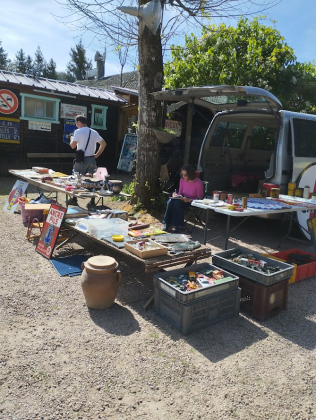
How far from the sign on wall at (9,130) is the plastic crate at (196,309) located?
33.8ft

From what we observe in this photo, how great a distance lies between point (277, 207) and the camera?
16.0 ft

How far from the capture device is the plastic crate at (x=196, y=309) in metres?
3.14

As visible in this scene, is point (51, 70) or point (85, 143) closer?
point (85, 143)

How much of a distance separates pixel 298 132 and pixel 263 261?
289cm

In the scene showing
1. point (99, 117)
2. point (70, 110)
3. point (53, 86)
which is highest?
point (53, 86)

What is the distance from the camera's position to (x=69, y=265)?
4590 millimetres

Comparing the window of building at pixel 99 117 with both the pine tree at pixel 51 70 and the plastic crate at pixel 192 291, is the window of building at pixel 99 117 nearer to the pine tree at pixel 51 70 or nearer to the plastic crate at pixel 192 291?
the plastic crate at pixel 192 291

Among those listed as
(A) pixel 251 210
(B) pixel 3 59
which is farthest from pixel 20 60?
(A) pixel 251 210

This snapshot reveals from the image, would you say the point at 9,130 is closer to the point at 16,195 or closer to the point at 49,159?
the point at 49,159

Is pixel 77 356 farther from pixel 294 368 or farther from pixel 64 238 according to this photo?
pixel 64 238

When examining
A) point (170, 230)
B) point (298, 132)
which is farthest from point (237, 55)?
point (170, 230)

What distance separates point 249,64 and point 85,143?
633 centimetres

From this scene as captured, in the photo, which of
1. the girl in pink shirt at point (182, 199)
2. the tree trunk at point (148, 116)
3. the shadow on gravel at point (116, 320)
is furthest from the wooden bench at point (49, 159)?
the shadow on gravel at point (116, 320)

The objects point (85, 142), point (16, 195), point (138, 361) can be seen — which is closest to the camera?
point (138, 361)
